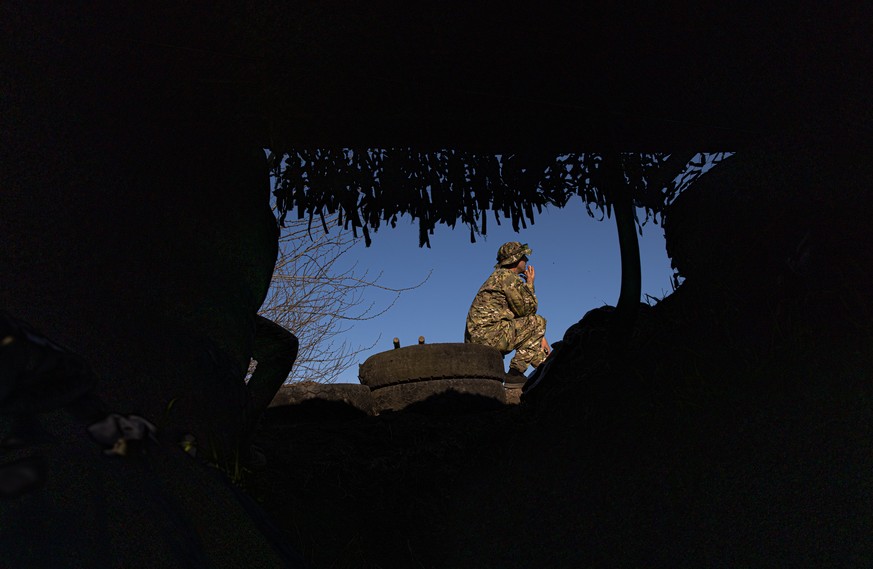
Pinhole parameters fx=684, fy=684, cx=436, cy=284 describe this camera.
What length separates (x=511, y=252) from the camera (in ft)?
24.0

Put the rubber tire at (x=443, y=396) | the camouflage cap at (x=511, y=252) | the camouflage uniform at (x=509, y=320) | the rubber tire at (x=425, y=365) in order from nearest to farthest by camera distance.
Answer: the rubber tire at (x=443, y=396) < the rubber tire at (x=425, y=365) < the camouflage uniform at (x=509, y=320) < the camouflage cap at (x=511, y=252)

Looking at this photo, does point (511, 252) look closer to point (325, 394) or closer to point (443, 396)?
point (443, 396)

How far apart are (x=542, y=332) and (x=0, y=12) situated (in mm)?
6196

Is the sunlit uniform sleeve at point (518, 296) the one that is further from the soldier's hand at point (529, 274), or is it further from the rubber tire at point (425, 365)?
the rubber tire at point (425, 365)

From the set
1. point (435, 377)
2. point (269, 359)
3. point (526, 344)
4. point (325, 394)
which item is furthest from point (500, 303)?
point (269, 359)

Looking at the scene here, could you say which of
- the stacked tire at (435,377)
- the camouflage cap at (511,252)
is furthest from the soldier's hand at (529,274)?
the stacked tire at (435,377)

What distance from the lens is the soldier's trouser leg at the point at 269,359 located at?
2.26m

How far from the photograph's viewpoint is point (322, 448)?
256cm

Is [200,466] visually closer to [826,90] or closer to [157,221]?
[157,221]

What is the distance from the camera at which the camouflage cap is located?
733 cm

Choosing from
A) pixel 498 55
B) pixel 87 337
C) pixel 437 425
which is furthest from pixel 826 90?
pixel 87 337

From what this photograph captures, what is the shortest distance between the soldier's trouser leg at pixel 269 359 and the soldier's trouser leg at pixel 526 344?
486 centimetres

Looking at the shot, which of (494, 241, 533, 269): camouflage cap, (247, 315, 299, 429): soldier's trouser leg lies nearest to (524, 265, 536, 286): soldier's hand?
(494, 241, 533, 269): camouflage cap

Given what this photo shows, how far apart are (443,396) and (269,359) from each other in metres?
2.44
